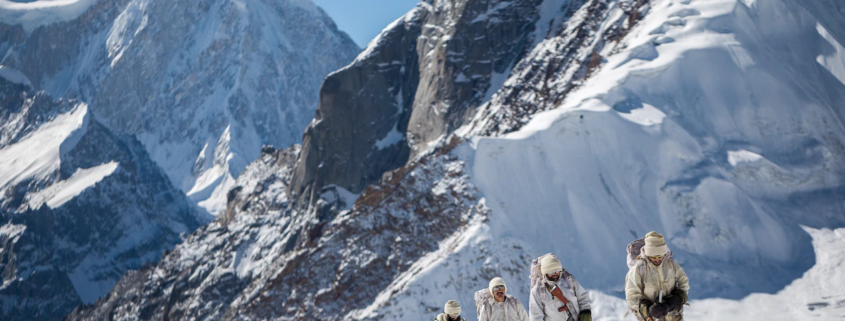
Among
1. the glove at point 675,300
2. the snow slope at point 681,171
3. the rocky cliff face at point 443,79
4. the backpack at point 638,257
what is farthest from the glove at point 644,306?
the rocky cliff face at point 443,79

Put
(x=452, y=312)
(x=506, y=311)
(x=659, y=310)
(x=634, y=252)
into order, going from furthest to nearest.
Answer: (x=452, y=312), (x=506, y=311), (x=634, y=252), (x=659, y=310)

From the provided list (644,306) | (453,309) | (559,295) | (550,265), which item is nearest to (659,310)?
(644,306)

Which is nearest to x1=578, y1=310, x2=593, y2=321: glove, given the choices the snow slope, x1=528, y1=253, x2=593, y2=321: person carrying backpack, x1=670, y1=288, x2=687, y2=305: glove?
x1=528, y1=253, x2=593, y2=321: person carrying backpack

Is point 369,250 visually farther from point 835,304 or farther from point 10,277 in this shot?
point 10,277

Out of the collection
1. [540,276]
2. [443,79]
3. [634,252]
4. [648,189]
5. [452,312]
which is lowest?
[443,79]

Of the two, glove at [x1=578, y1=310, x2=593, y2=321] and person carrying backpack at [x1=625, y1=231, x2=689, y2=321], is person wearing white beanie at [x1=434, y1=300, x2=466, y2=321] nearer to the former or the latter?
glove at [x1=578, y1=310, x2=593, y2=321]

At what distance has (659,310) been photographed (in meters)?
9.23

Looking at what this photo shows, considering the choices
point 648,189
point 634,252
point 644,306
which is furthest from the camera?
point 648,189

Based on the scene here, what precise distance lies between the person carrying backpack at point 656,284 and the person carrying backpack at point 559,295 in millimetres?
584

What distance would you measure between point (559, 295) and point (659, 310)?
119cm

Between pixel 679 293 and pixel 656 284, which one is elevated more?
pixel 656 284

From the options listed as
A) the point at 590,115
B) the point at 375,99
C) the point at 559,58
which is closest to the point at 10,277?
the point at 375,99

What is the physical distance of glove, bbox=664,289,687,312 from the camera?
924 centimetres

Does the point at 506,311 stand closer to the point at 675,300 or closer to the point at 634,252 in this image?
the point at 634,252
